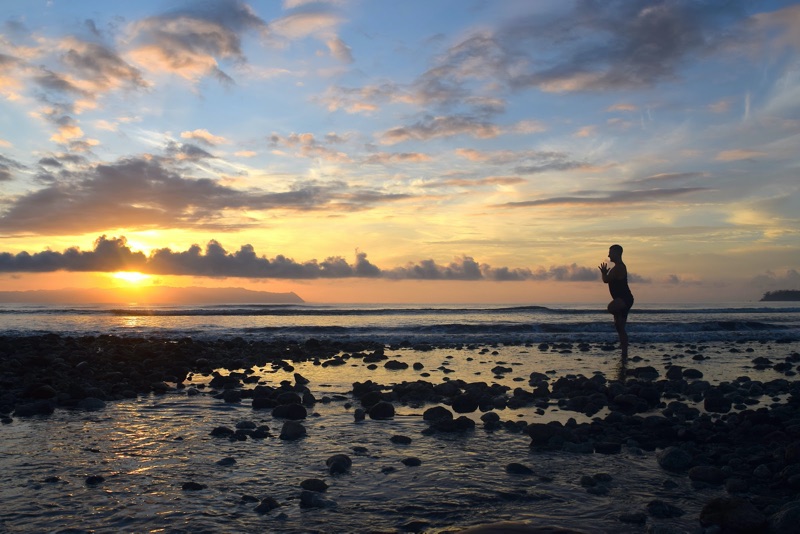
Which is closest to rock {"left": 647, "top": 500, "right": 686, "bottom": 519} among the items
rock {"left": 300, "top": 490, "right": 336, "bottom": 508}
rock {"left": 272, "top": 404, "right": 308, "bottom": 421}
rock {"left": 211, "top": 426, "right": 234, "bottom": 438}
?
rock {"left": 300, "top": 490, "right": 336, "bottom": 508}

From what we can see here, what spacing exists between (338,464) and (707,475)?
4.66m

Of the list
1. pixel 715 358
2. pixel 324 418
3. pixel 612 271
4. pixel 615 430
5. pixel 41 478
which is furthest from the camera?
pixel 715 358

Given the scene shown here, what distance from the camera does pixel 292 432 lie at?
9141 mm

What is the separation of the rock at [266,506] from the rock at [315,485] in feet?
1.87

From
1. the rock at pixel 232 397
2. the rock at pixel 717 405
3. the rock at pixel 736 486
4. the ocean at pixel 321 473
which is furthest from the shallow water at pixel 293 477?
the rock at pixel 717 405

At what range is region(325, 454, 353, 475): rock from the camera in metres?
7.27

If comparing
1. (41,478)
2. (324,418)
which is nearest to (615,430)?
(324,418)

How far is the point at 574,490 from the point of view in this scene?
6578 mm

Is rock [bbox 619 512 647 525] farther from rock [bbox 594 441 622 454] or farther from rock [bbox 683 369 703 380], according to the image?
rock [bbox 683 369 703 380]

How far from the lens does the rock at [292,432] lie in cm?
908

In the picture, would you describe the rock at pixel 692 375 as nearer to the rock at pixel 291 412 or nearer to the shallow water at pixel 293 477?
the shallow water at pixel 293 477

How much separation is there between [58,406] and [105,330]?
102 ft

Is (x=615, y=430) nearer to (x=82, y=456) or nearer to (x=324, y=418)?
(x=324, y=418)

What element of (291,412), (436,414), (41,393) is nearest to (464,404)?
(436,414)
